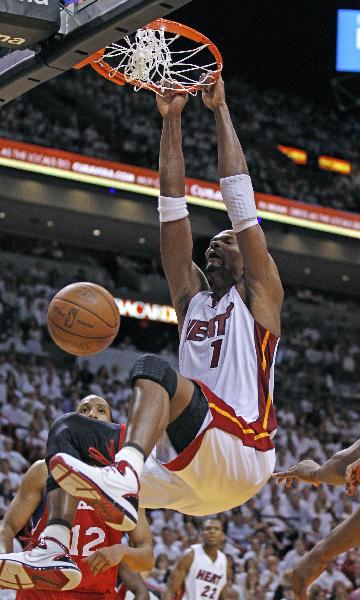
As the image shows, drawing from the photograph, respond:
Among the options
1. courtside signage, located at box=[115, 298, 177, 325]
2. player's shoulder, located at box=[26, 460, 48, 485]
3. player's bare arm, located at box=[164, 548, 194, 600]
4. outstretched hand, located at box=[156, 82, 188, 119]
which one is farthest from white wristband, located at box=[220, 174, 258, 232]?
courtside signage, located at box=[115, 298, 177, 325]

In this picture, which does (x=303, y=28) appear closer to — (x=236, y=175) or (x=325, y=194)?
(x=325, y=194)

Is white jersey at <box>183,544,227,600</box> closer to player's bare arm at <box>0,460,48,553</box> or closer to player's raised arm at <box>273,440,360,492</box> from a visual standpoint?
player's bare arm at <box>0,460,48,553</box>

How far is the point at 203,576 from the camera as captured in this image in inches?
395

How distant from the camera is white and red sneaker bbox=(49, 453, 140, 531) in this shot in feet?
13.3

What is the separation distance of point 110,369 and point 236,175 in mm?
14007

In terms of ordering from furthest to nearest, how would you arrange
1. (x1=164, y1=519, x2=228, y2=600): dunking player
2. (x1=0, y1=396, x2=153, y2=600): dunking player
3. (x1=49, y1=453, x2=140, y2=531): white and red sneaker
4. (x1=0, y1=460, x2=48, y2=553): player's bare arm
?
(x1=164, y1=519, x2=228, y2=600): dunking player, (x1=0, y1=460, x2=48, y2=553): player's bare arm, (x1=0, y1=396, x2=153, y2=600): dunking player, (x1=49, y1=453, x2=140, y2=531): white and red sneaker

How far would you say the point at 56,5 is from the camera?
513 cm

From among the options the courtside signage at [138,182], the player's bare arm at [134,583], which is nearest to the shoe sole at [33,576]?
the player's bare arm at [134,583]

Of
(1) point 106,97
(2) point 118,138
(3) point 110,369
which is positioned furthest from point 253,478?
(1) point 106,97

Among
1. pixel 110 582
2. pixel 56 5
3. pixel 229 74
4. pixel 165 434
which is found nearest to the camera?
pixel 165 434

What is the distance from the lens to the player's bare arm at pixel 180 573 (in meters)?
9.91

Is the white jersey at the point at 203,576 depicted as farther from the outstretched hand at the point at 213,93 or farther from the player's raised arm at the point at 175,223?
the outstretched hand at the point at 213,93

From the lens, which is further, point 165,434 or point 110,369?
point 110,369

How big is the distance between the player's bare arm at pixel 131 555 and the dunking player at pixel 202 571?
3.64m
